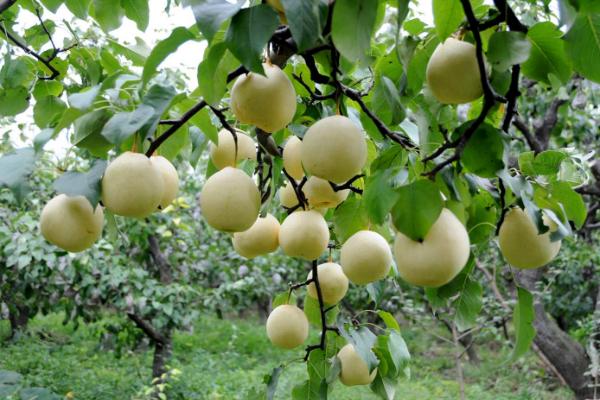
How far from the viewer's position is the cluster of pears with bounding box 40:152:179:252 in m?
0.62

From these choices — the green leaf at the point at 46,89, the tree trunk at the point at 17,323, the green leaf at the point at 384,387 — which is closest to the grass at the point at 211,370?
the tree trunk at the point at 17,323

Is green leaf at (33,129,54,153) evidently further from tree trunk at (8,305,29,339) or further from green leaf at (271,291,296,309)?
tree trunk at (8,305,29,339)

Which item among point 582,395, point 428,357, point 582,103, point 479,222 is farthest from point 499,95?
point 428,357

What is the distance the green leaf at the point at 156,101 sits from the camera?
0.60m

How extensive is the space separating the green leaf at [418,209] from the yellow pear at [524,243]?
0.48ft

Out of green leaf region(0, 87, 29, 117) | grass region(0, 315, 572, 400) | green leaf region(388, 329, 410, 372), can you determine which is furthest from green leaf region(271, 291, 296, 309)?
grass region(0, 315, 572, 400)

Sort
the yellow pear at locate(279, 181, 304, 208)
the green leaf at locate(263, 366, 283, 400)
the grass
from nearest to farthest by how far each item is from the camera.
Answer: the yellow pear at locate(279, 181, 304, 208) < the green leaf at locate(263, 366, 283, 400) < the grass

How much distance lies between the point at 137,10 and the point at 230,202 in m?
0.49

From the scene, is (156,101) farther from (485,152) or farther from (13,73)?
(13,73)

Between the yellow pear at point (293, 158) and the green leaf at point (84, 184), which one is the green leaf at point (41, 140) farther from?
the yellow pear at point (293, 158)

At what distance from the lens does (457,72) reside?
56 centimetres

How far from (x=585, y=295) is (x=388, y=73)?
5565 millimetres

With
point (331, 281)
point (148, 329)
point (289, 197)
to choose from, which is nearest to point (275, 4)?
point (289, 197)

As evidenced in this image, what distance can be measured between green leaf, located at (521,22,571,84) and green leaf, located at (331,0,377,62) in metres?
0.19
